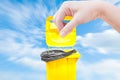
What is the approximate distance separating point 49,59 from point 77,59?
212 mm

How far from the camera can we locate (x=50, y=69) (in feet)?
5.91

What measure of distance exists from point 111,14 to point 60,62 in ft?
2.67

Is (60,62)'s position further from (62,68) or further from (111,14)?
(111,14)

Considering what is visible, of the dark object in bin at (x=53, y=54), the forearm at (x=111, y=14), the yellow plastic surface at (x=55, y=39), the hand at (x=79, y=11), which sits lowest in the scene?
the forearm at (x=111, y=14)

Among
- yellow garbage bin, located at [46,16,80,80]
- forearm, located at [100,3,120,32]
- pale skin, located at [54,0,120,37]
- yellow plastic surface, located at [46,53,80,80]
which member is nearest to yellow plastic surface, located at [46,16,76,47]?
yellow garbage bin, located at [46,16,80,80]

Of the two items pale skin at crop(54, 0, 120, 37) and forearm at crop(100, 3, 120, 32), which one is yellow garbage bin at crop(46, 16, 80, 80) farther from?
forearm at crop(100, 3, 120, 32)

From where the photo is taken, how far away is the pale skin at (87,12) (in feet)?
3.50

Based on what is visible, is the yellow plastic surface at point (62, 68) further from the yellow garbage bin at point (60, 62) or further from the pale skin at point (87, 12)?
the pale skin at point (87, 12)

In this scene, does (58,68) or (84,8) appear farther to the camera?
(58,68)

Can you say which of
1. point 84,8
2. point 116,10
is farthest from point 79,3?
point 116,10

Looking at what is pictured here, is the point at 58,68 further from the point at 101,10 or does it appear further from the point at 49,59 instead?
the point at 101,10

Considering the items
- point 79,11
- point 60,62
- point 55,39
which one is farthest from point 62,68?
point 79,11

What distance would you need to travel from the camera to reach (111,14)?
1.07 m

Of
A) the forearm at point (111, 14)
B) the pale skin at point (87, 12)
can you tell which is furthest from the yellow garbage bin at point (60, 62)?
the forearm at point (111, 14)
